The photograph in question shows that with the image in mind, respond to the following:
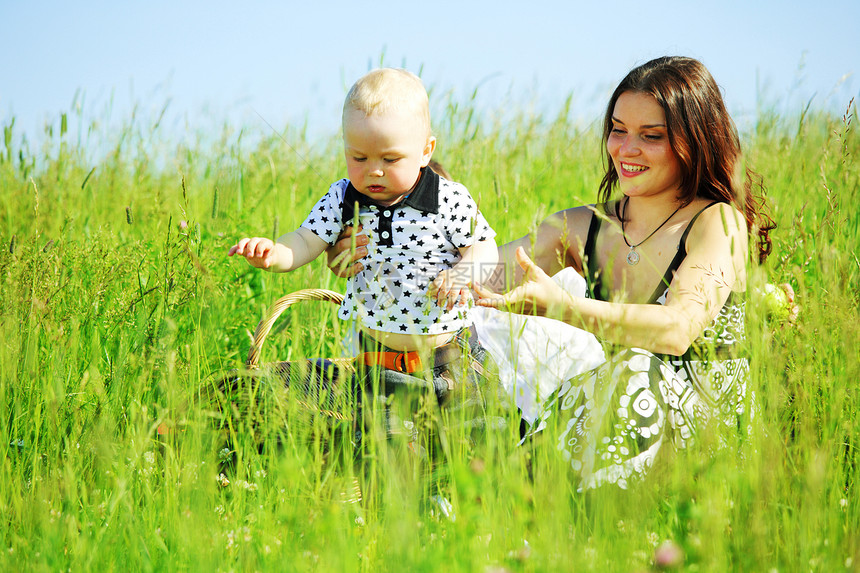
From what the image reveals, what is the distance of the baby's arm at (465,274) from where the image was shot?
6.14 feet

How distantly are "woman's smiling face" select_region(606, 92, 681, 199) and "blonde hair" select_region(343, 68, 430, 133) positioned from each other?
0.63 metres

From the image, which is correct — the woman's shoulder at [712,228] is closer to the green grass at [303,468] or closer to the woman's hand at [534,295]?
the green grass at [303,468]

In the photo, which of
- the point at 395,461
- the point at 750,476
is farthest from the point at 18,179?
the point at 750,476

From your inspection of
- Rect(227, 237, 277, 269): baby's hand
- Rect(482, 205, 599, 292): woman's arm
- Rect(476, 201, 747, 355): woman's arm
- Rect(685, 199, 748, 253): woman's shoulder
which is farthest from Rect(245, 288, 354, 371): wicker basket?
Rect(685, 199, 748, 253): woman's shoulder

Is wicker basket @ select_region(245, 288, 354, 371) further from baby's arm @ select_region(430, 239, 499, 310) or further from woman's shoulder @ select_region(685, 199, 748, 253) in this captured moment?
woman's shoulder @ select_region(685, 199, 748, 253)

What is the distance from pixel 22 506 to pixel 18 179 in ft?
7.75

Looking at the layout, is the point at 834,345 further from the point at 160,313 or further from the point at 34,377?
the point at 34,377

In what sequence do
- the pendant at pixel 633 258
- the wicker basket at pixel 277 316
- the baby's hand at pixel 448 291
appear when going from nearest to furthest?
the baby's hand at pixel 448 291 < the wicker basket at pixel 277 316 < the pendant at pixel 633 258

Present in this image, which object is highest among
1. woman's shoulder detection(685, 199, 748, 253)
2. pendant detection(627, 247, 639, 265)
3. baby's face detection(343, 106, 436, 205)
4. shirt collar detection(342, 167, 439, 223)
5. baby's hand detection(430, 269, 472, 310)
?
baby's face detection(343, 106, 436, 205)

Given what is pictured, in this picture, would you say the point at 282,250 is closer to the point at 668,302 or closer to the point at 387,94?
the point at 387,94

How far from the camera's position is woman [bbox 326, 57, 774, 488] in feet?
5.83

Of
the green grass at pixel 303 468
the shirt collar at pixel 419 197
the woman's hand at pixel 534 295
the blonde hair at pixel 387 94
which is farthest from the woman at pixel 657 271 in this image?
the blonde hair at pixel 387 94

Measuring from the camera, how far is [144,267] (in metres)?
2.48

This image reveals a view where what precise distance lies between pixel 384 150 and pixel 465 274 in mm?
439
